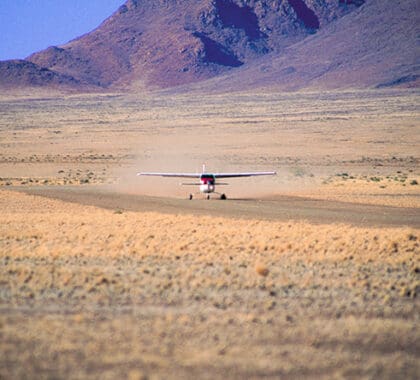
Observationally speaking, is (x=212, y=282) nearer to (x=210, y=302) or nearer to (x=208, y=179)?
(x=210, y=302)

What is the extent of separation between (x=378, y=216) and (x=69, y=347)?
78.1 feet

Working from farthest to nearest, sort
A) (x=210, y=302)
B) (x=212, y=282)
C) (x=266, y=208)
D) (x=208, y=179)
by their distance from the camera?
(x=208, y=179), (x=266, y=208), (x=212, y=282), (x=210, y=302)

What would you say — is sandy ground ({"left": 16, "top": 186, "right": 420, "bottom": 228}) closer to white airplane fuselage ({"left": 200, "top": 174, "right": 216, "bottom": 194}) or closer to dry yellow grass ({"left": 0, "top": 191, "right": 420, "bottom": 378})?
white airplane fuselage ({"left": 200, "top": 174, "right": 216, "bottom": 194})

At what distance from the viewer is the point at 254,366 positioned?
12.3 m

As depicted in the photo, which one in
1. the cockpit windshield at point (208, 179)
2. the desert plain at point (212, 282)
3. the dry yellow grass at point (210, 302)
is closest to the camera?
the dry yellow grass at point (210, 302)

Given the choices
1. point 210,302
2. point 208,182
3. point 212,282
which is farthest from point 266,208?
point 210,302

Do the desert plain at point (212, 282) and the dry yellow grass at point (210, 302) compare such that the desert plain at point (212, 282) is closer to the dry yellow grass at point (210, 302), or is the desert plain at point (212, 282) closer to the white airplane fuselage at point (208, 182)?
the dry yellow grass at point (210, 302)

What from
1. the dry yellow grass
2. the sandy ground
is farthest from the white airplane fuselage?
the dry yellow grass

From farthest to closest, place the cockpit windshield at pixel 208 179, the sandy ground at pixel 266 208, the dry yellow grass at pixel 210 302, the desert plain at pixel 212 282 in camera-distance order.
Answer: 1. the cockpit windshield at pixel 208 179
2. the sandy ground at pixel 266 208
3. the desert plain at pixel 212 282
4. the dry yellow grass at pixel 210 302

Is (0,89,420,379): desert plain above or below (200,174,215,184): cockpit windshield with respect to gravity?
below

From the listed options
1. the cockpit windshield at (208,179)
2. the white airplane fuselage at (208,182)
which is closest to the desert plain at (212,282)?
the white airplane fuselage at (208,182)

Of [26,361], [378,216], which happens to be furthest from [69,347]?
[378,216]

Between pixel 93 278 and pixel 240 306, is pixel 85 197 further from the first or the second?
pixel 240 306

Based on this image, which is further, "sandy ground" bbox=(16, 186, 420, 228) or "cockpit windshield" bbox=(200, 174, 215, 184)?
"cockpit windshield" bbox=(200, 174, 215, 184)
